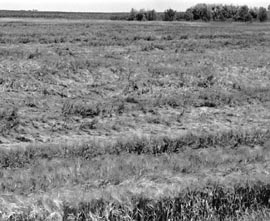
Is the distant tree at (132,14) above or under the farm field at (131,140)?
above

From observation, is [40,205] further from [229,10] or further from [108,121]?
[229,10]

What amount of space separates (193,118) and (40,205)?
727 cm

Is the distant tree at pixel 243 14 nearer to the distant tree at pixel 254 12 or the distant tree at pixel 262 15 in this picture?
the distant tree at pixel 254 12

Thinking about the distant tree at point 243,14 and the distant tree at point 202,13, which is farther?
Answer: the distant tree at point 243,14

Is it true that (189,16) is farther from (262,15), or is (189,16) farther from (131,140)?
(131,140)

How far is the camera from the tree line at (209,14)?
112 meters

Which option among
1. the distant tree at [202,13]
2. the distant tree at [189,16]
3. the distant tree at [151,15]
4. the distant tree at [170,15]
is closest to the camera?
the distant tree at [170,15]

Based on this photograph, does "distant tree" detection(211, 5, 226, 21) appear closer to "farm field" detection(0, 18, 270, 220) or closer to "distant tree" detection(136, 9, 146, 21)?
"distant tree" detection(136, 9, 146, 21)

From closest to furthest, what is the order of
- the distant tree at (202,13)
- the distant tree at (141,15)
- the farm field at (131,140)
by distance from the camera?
the farm field at (131,140)
the distant tree at (141,15)
the distant tree at (202,13)

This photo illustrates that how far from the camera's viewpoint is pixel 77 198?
6293 millimetres

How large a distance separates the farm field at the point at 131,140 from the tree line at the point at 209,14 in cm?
9311

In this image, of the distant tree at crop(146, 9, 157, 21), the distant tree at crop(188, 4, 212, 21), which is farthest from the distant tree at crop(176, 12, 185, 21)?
the distant tree at crop(146, 9, 157, 21)

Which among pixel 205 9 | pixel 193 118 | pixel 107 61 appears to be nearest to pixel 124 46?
pixel 107 61

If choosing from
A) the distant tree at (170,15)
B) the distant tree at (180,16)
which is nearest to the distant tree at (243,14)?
the distant tree at (180,16)
